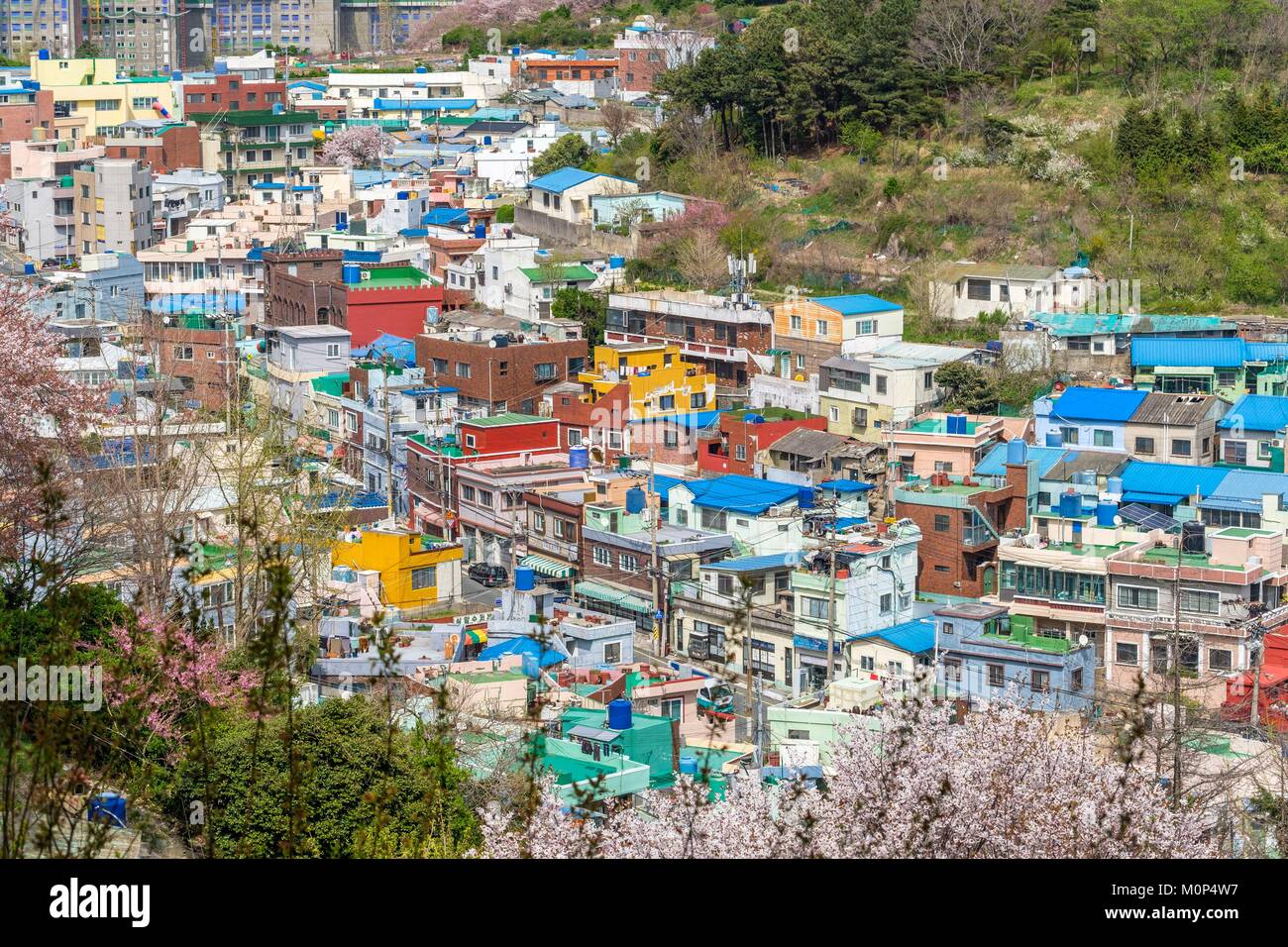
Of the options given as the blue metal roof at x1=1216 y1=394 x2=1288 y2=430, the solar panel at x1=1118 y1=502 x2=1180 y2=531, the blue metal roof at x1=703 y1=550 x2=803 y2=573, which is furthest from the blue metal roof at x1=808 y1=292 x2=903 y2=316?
the blue metal roof at x1=703 y1=550 x2=803 y2=573

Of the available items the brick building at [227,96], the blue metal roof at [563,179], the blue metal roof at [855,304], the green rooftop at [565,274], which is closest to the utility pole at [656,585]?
the blue metal roof at [855,304]

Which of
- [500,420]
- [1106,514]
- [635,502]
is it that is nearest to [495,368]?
[500,420]

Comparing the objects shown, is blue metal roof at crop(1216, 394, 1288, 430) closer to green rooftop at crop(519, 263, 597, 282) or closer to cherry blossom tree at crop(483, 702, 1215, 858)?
green rooftop at crop(519, 263, 597, 282)

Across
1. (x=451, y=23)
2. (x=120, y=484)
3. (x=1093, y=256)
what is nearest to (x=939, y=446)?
(x=1093, y=256)

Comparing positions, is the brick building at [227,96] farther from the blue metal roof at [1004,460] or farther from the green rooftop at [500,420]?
the blue metal roof at [1004,460]

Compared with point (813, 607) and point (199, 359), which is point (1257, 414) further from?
point (199, 359)
